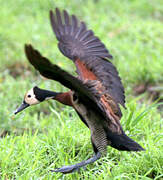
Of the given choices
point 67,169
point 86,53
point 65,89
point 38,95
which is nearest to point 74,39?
point 86,53

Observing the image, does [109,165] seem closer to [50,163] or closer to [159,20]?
[50,163]

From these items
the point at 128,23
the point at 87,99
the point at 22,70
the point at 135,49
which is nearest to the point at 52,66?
the point at 87,99

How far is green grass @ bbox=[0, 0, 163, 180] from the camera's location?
3801 mm

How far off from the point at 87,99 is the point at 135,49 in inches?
144

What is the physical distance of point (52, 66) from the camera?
311 cm

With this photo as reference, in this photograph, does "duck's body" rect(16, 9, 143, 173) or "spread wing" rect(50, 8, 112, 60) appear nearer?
"duck's body" rect(16, 9, 143, 173)

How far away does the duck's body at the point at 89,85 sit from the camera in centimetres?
333

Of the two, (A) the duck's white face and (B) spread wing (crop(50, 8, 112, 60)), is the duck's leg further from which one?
(B) spread wing (crop(50, 8, 112, 60))

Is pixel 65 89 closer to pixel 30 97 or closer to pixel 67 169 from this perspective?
pixel 30 97

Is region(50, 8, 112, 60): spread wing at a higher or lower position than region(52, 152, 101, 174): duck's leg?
higher

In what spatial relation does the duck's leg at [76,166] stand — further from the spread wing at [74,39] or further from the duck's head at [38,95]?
the spread wing at [74,39]

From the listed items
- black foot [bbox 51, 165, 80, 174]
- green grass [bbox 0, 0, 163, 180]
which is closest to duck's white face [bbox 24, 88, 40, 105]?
green grass [bbox 0, 0, 163, 180]

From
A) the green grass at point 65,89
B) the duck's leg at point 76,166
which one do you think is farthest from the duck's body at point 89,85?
the green grass at point 65,89

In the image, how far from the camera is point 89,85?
11.2 feet
